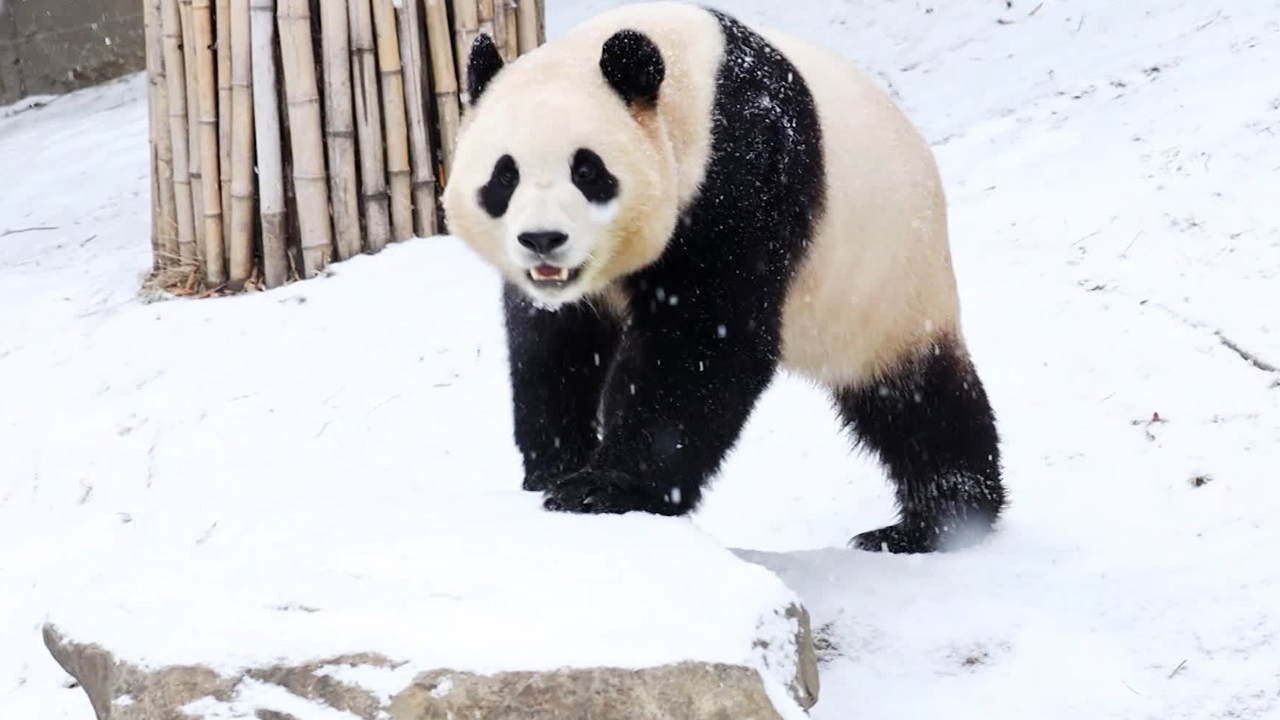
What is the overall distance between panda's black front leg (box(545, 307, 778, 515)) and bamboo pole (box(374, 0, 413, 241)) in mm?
2624

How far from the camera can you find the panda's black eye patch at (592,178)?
319 centimetres

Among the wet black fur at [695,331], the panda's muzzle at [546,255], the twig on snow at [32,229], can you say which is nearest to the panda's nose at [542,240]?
the panda's muzzle at [546,255]

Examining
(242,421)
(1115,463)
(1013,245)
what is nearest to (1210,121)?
(1013,245)

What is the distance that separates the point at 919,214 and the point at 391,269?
2.50 metres

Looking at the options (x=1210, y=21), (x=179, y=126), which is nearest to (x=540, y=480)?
(x=179, y=126)

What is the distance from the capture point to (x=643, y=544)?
2.95 meters

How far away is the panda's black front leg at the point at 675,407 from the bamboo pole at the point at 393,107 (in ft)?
8.61

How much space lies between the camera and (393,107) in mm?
5770

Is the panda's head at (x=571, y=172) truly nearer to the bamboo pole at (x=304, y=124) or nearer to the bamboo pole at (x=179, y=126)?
the bamboo pole at (x=304, y=124)

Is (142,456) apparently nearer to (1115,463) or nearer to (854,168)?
(854,168)

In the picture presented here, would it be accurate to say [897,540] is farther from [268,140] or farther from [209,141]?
[209,141]

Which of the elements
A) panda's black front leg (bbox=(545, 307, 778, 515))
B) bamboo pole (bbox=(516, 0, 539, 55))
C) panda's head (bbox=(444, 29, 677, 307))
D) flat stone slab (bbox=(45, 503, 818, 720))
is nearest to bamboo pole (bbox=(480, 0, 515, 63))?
bamboo pole (bbox=(516, 0, 539, 55))

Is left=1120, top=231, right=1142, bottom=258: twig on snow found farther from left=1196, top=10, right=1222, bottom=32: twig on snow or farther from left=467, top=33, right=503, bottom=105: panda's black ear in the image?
left=467, top=33, right=503, bottom=105: panda's black ear

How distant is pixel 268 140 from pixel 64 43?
5064 mm
